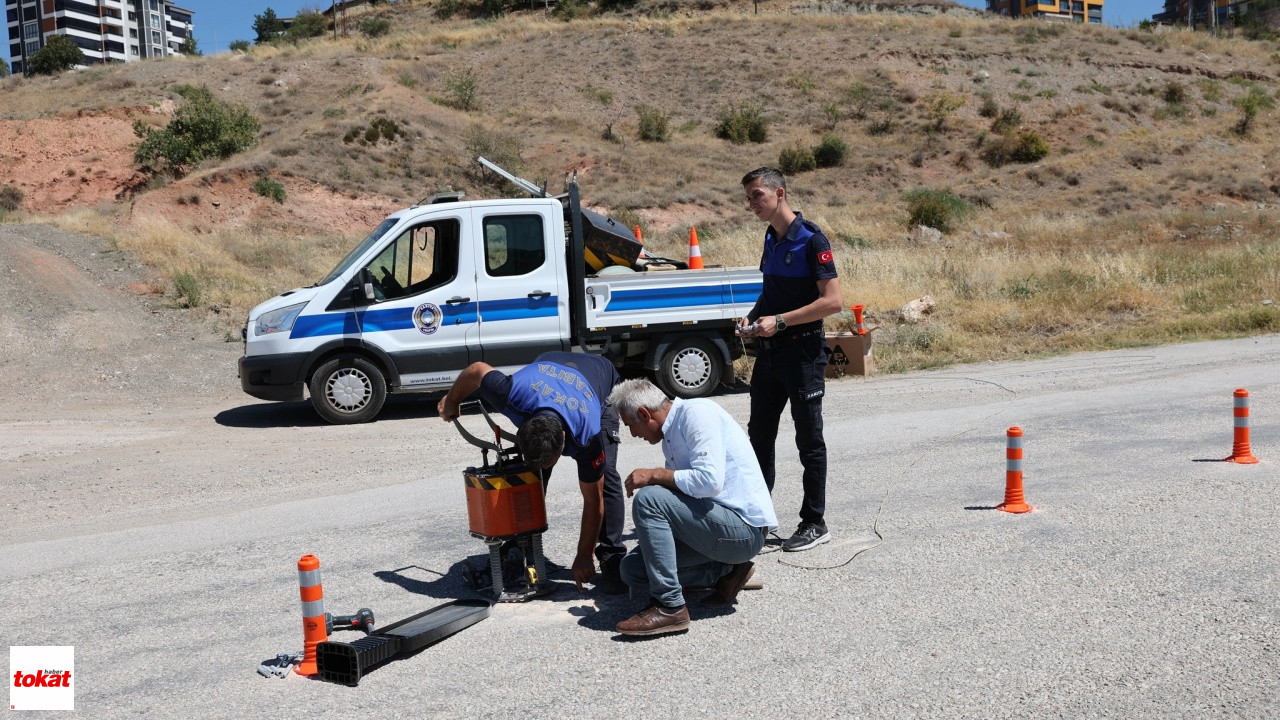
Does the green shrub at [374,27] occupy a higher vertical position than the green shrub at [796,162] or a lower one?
higher

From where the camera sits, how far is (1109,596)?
5.18 meters

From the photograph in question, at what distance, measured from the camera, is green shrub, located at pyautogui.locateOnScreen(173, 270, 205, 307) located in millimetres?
18594

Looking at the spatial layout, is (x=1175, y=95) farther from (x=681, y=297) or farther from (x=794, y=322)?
(x=794, y=322)

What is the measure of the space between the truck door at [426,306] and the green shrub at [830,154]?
36.7 meters

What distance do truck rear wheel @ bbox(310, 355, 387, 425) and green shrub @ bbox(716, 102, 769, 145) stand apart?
39.1m

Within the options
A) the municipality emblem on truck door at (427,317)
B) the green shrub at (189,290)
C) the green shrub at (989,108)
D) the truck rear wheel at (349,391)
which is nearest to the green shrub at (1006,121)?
the green shrub at (989,108)

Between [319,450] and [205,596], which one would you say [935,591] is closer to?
[205,596]

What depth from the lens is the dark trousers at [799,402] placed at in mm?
5777

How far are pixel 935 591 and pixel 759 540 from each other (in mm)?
1064

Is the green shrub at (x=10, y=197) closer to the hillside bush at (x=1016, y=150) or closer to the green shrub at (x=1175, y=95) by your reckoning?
the hillside bush at (x=1016, y=150)

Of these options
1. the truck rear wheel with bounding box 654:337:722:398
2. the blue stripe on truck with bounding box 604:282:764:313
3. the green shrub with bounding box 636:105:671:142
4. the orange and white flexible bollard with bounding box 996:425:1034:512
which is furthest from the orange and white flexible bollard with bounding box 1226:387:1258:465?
the green shrub with bounding box 636:105:671:142

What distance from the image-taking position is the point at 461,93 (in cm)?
4912

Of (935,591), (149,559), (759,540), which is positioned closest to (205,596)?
(149,559)

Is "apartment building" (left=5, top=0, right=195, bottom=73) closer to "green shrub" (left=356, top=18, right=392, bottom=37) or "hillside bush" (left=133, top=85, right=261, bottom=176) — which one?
"green shrub" (left=356, top=18, right=392, bottom=37)
